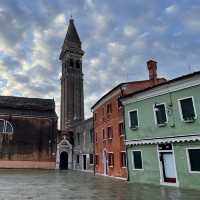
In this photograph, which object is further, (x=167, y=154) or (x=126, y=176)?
(x=126, y=176)

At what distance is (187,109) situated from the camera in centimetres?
1683

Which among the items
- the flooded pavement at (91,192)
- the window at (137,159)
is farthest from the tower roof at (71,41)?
the flooded pavement at (91,192)

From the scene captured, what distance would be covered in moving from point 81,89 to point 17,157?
3531 cm

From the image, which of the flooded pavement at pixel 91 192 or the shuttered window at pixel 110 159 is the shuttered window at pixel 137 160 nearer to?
the flooded pavement at pixel 91 192

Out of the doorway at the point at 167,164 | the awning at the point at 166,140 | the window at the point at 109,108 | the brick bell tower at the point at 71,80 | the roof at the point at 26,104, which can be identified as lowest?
the doorway at the point at 167,164

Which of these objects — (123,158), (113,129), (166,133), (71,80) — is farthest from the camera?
(71,80)

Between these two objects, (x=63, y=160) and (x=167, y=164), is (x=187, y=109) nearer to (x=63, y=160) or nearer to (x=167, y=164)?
(x=167, y=164)

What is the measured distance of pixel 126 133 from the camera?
2206cm

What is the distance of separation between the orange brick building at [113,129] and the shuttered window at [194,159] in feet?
26.4

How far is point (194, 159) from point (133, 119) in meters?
6.61

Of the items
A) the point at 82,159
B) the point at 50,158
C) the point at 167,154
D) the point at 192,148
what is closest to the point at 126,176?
the point at 167,154

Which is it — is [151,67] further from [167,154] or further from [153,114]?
[167,154]

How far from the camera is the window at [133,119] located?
2098cm

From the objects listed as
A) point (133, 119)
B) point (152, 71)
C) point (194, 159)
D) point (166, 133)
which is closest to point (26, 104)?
point (152, 71)
